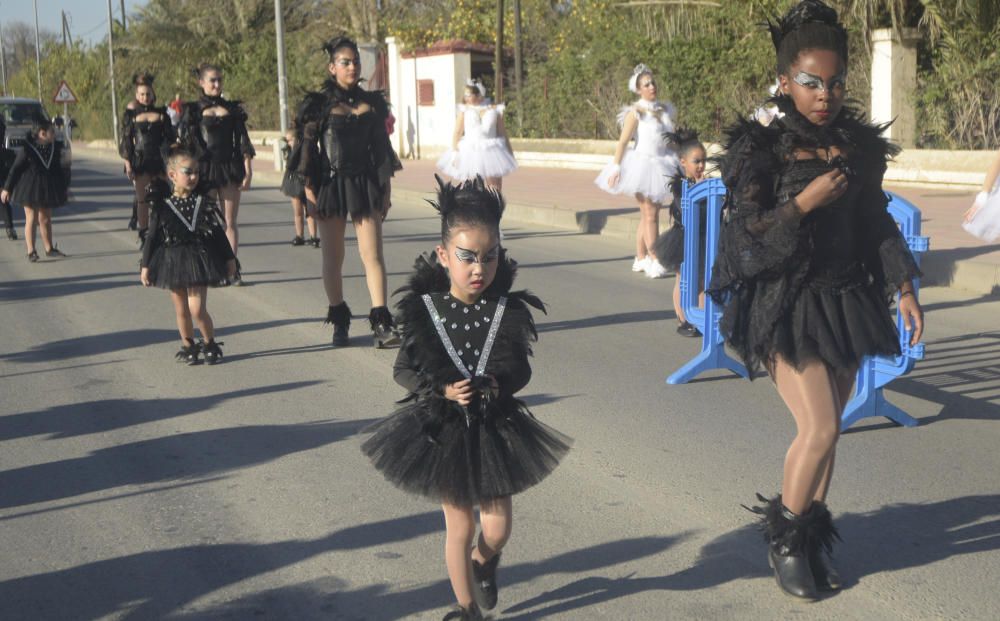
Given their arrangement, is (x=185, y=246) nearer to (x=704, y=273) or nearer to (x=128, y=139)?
(x=704, y=273)

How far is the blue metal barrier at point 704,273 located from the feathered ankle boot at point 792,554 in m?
3.06

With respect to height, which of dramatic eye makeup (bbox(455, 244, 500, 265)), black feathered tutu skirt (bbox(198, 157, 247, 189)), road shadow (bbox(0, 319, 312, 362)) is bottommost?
Result: road shadow (bbox(0, 319, 312, 362))

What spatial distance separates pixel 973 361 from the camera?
7.93 meters

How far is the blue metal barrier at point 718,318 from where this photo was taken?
20.5 ft

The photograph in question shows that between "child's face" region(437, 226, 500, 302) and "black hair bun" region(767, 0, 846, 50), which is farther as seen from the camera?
"black hair bun" region(767, 0, 846, 50)

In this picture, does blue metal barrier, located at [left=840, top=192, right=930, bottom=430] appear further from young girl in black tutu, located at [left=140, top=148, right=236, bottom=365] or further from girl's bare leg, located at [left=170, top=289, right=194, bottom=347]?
girl's bare leg, located at [left=170, top=289, right=194, bottom=347]

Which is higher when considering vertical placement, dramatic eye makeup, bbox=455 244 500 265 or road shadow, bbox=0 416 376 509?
dramatic eye makeup, bbox=455 244 500 265

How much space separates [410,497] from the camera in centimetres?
540

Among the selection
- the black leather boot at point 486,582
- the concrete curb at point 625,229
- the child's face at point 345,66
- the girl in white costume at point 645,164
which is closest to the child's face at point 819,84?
the black leather boot at point 486,582

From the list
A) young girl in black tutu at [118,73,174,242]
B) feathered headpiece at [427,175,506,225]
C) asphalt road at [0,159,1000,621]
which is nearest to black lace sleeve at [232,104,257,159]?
young girl in black tutu at [118,73,174,242]

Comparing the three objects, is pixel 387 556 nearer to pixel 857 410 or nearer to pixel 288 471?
pixel 288 471

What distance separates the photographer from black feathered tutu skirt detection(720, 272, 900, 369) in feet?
13.2

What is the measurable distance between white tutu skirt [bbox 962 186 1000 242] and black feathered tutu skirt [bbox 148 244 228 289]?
533 cm

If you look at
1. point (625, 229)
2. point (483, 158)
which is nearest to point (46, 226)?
point (483, 158)
